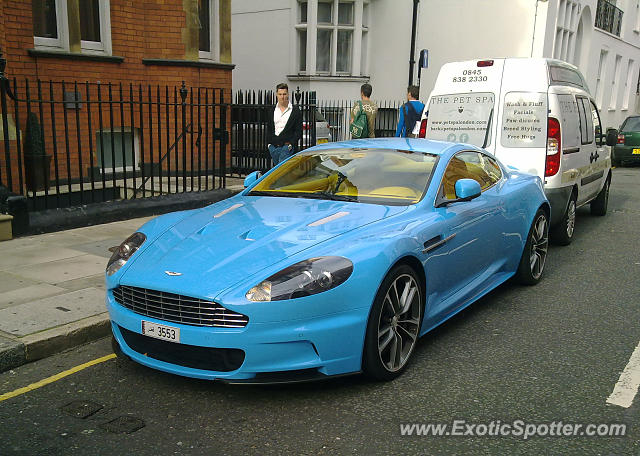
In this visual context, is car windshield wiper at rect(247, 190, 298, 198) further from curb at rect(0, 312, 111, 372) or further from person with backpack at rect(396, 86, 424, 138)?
person with backpack at rect(396, 86, 424, 138)

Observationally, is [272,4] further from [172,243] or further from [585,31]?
[172,243]

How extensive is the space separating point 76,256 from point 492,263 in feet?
13.9

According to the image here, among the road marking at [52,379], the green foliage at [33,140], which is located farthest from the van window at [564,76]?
the green foliage at [33,140]

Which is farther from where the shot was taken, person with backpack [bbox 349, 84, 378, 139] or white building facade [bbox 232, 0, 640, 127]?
white building facade [bbox 232, 0, 640, 127]

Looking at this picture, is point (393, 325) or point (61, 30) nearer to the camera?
point (393, 325)

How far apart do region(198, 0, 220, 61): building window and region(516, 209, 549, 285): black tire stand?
8379 mm

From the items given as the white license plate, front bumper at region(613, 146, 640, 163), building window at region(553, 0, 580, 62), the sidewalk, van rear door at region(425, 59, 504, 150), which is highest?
building window at region(553, 0, 580, 62)

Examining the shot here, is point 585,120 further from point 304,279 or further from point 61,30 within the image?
point 61,30

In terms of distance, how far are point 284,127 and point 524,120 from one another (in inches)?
145

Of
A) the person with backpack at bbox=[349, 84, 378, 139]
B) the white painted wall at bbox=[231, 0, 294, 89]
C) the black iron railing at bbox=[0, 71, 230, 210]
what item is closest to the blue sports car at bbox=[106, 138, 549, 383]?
the black iron railing at bbox=[0, 71, 230, 210]

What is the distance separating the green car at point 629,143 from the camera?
18281 millimetres

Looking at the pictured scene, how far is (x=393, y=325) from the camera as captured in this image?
3.89 metres

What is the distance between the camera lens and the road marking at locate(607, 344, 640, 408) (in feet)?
12.1

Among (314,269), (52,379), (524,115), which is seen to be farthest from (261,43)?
(314,269)
